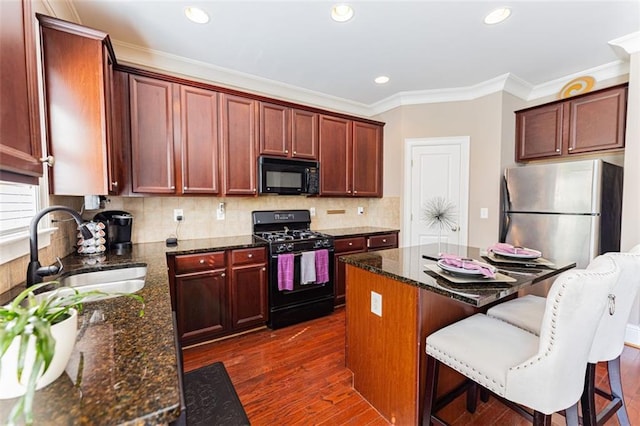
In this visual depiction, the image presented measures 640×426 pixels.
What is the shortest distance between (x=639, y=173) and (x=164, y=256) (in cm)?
403

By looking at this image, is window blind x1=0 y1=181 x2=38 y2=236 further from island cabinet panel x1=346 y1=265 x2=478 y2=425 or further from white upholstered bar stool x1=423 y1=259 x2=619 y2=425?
white upholstered bar stool x1=423 y1=259 x2=619 y2=425

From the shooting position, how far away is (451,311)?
1.57m

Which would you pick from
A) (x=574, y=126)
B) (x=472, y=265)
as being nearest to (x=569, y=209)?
(x=574, y=126)

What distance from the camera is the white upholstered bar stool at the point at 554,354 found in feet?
3.18

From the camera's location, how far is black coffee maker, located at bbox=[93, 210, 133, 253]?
90.6 inches

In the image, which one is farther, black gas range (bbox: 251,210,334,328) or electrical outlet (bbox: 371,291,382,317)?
black gas range (bbox: 251,210,334,328)

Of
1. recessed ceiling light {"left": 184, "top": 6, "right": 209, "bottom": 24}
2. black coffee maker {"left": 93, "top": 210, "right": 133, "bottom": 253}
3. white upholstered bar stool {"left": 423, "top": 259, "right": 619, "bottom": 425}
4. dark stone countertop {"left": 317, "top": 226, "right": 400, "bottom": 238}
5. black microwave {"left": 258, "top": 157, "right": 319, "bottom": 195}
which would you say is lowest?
white upholstered bar stool {"left": 423, "top": 259, "right": 619, "bottom": 425}

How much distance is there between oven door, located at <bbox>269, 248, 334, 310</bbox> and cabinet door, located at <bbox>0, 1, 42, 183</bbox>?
6.25 feet

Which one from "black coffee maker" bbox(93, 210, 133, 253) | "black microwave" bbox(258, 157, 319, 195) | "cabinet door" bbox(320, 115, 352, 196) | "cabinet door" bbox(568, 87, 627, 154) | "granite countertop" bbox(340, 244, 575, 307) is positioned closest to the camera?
"granite countertop" bbox(340, 244, 575, 307)

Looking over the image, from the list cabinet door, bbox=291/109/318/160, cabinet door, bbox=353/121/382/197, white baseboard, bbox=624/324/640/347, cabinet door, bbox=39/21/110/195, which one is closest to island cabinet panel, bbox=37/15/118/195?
cabinet door, bbox=39/21/110/195

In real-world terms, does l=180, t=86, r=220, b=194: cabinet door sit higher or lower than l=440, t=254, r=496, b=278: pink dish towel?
higher

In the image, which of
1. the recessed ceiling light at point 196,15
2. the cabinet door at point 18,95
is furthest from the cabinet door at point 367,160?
the cabinet door at point 18,95

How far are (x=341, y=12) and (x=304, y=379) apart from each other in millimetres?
2770

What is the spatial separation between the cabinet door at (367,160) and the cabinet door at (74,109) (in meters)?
2.70
